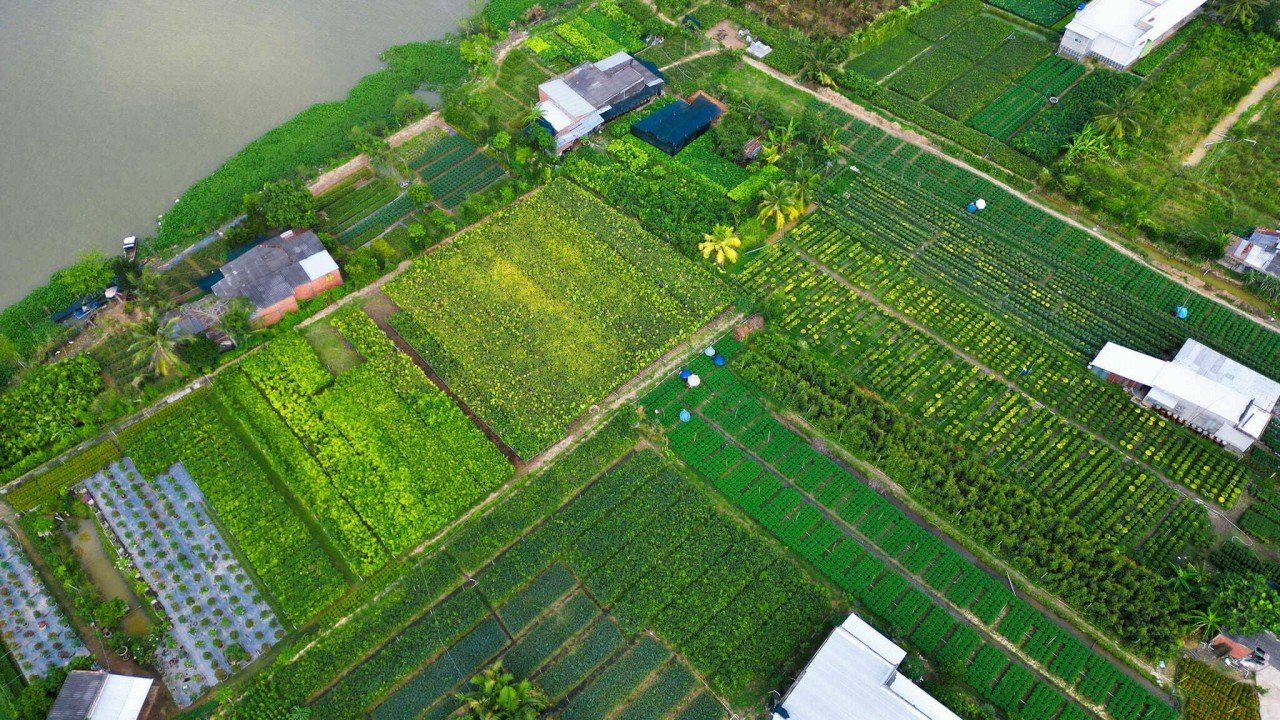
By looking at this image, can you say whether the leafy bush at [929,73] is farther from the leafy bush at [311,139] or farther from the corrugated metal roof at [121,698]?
the corrugated metal roof at [121,698]

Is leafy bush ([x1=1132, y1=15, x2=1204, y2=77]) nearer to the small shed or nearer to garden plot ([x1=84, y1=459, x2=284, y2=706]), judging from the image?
the small shed

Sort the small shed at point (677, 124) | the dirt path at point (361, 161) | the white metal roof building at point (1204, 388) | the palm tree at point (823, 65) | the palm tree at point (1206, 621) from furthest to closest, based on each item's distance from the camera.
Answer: the palm tree at point (823, 65) < the small shed at point (677, 124) < the dirt path at point (361, 161) < the white metal roof building at point (1204, 388) < the palm tree at point (1206, 621)

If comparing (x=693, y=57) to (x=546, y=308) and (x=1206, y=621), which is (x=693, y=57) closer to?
(x=546, y=308)

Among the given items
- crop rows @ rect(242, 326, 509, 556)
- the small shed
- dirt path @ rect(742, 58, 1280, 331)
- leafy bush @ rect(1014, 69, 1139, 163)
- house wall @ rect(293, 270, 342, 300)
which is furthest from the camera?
the small shed

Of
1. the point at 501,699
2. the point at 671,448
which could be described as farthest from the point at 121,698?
the point at 671,448

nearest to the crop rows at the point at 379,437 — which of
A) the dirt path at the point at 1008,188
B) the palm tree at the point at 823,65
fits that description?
the dirt path at the point at 1008,188

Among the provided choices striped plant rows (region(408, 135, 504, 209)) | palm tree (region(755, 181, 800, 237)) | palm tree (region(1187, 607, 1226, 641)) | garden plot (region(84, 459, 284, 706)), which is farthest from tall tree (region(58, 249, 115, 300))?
palm tree (region(1187, 607, 1226, 641))

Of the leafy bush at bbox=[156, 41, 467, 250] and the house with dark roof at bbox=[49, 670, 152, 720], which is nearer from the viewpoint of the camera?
the house with dark roof at bbox=[49, 670, 152, 720]
